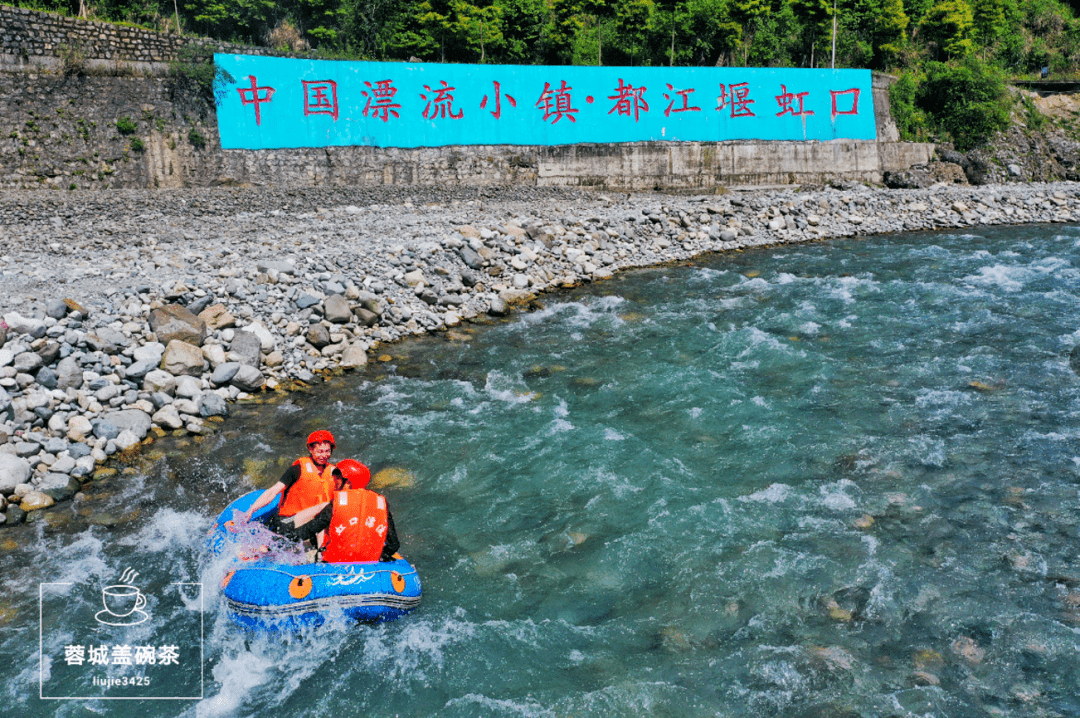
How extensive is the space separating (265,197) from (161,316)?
8.45 m

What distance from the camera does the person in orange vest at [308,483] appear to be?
6.21m

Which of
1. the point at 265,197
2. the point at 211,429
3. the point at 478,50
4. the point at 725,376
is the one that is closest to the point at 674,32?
the point at 478,50

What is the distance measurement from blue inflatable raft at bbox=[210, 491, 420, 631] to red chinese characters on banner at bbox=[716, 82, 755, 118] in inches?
806

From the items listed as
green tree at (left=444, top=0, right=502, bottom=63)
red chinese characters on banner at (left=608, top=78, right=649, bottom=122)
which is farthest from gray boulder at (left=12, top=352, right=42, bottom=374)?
green tree at (left=444, top=0, right=502, bottom=63)

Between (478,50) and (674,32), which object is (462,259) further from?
(674,32)

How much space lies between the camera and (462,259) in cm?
1372

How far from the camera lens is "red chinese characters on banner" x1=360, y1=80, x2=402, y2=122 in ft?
67.0

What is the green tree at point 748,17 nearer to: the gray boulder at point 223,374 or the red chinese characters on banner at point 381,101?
the red chinese characters on banner at point 381,101

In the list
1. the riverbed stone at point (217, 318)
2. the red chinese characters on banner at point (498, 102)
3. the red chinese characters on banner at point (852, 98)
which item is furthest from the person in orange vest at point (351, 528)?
the red chinese characters on banner at point (852, 98)

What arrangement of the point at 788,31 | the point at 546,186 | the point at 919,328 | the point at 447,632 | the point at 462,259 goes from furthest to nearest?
the point at 788,31, the point at 546,186, the point at 462,259, the point at 919,328, the point at 447,632

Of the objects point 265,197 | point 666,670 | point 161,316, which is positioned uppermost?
point 265,197

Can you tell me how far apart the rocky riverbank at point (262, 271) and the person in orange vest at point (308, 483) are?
273 centimetres

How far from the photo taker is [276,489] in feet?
20.8

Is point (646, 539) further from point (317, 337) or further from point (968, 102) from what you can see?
point (968, 102)
